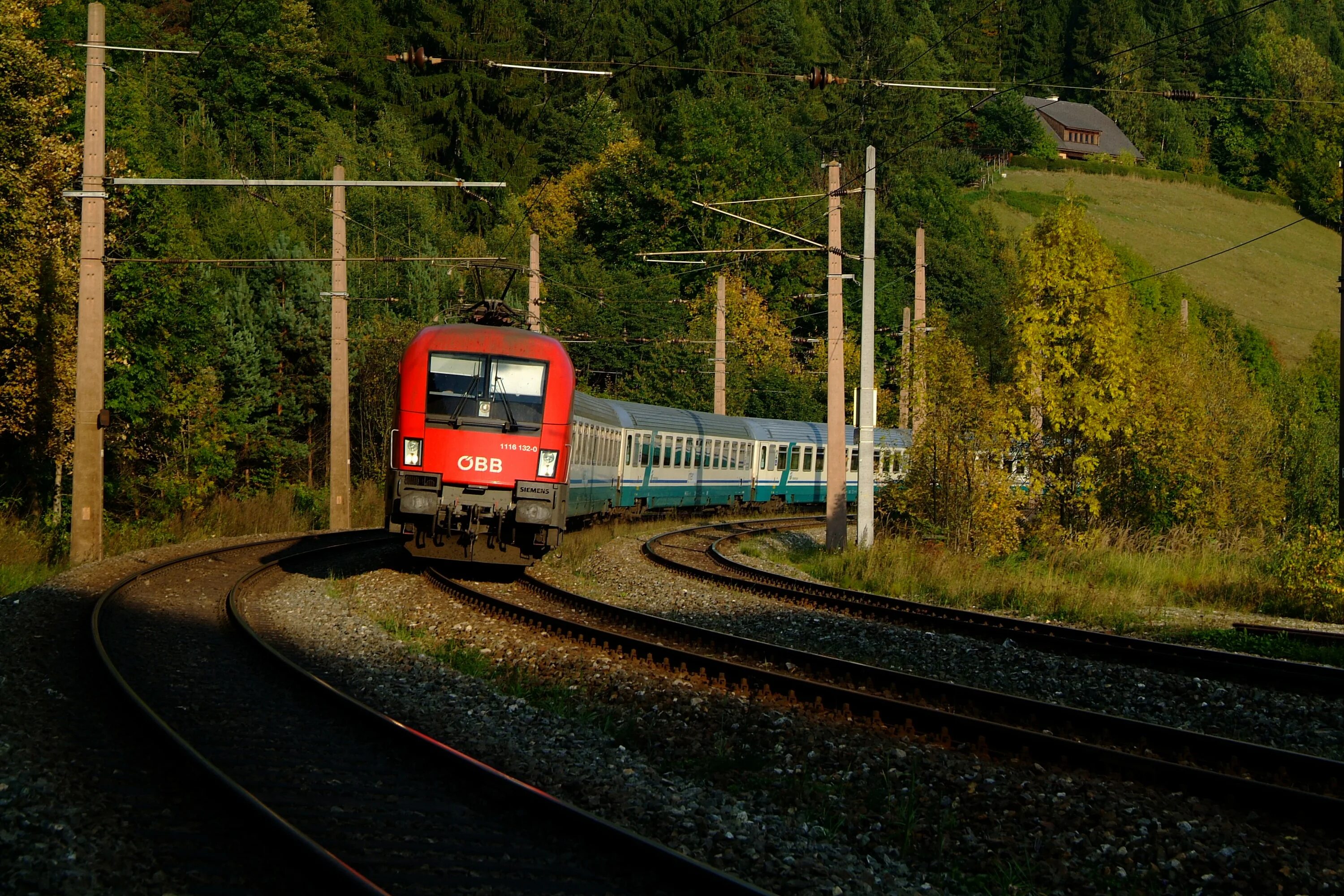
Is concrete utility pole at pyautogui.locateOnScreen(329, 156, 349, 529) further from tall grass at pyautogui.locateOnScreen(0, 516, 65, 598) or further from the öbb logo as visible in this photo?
the öbb logo

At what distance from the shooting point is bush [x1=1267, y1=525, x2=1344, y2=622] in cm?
1753

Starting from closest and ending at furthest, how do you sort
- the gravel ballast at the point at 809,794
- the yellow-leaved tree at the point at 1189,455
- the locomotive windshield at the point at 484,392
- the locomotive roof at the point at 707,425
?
the gravel ballast at the point at 809,794 → the locomotive windshield at the point at 484,392 → the locomotive roof at the point at 707,425 → the yellow-leaved tree at the point at 1189,455

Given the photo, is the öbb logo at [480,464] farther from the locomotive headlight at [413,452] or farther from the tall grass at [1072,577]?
the tall grass at [1072,577]

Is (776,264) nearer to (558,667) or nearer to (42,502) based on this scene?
(42,502)

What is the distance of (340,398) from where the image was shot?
27234 mm

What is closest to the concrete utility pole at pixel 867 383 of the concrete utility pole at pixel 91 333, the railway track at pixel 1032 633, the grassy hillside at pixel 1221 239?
the railway track at pixel 1032 633

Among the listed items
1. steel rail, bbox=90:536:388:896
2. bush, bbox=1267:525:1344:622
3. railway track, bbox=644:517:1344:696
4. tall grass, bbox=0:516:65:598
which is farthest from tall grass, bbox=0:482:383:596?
bush, bbox=1267:525:1344:622

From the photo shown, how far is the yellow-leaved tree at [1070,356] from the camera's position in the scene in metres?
24.7

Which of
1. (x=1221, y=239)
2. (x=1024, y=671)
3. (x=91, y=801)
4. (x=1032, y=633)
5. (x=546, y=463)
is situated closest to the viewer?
(x=91, y=801)

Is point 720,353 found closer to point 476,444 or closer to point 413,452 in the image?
point 476,444

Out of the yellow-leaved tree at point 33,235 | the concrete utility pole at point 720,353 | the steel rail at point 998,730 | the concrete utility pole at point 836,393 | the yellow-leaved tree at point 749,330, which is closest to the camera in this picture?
the steel rail at point 998,730

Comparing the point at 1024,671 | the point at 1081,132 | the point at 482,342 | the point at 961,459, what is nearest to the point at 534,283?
the point at 961,459

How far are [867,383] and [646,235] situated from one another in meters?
41.7

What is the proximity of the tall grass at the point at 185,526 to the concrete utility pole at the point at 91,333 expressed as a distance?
0.90 m
